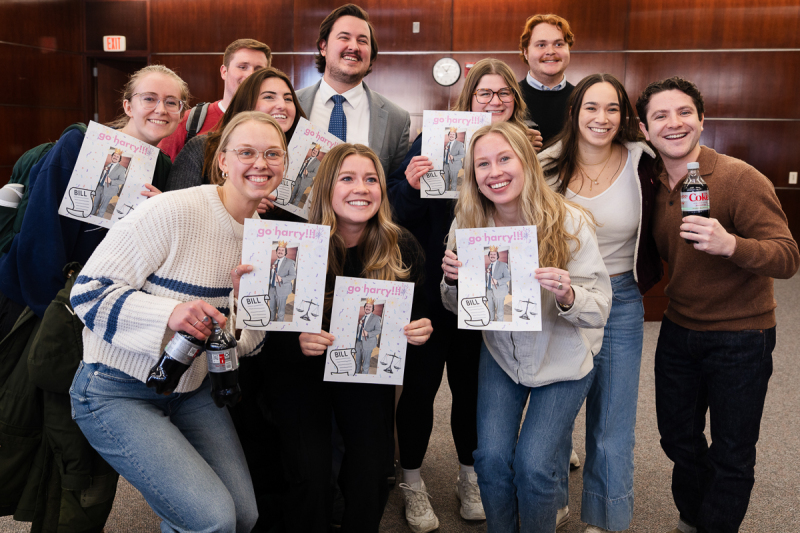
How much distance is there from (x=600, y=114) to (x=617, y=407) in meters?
1.03

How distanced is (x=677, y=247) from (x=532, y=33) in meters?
1.60

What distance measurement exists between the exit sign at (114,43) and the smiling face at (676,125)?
761 centimetres

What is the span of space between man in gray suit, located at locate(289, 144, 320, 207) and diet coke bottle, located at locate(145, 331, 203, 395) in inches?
31.6

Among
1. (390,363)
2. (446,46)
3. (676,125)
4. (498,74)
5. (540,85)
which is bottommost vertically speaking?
(390,363)

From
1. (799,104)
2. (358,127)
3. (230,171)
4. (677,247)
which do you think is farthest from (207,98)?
(799,104)

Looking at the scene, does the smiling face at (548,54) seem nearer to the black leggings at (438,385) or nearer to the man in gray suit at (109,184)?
the black leggings at (438,385)

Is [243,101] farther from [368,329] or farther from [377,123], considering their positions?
[368,329]

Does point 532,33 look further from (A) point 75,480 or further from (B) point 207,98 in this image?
(B) point 207,98

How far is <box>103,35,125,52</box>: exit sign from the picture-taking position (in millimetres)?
7609

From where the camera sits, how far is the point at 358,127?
105 inches

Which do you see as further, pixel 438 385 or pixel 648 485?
pixel 648 485

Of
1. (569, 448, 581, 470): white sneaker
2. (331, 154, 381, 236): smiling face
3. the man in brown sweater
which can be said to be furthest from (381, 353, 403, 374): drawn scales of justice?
(569, 448, 581, 470): white sneaker

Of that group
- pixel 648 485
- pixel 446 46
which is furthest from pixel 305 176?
Answer: pixel 446 46

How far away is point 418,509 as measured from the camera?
229cm
